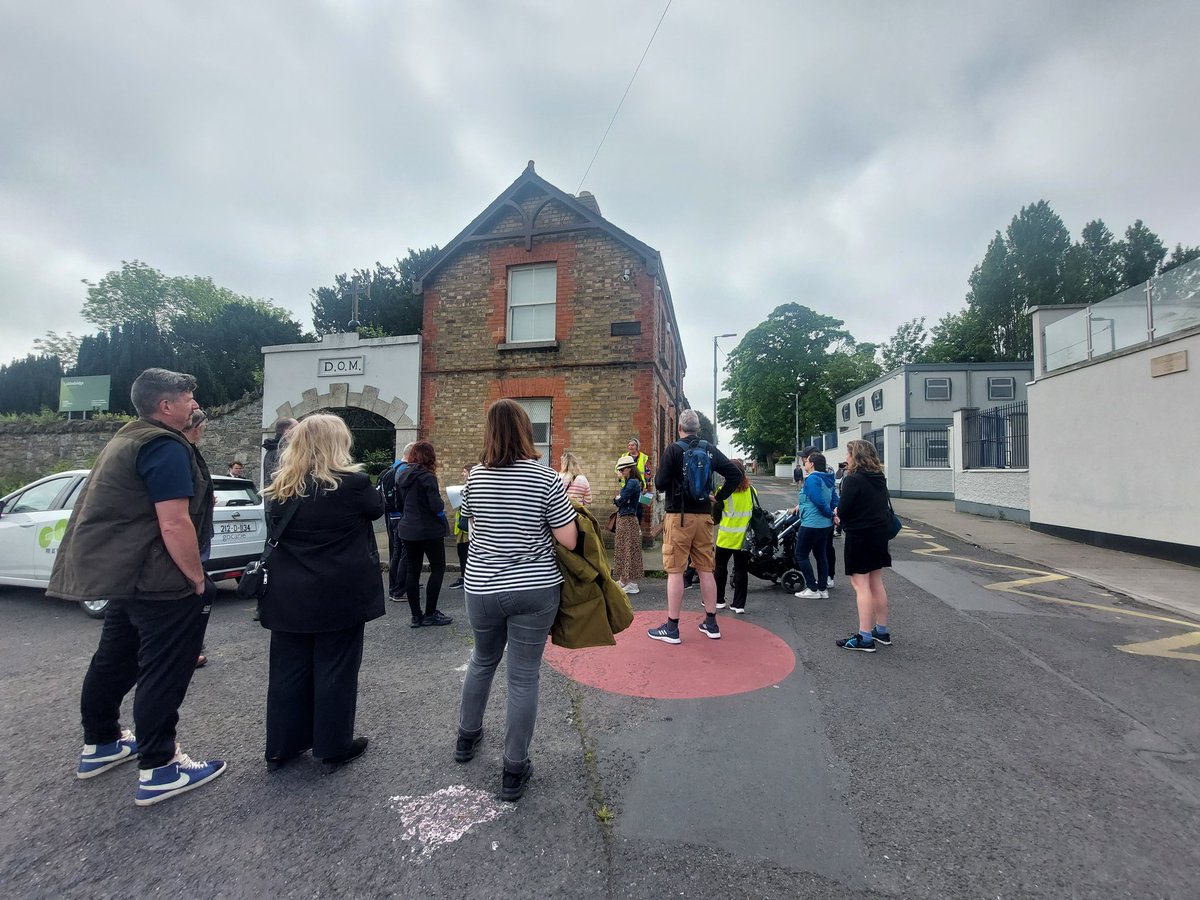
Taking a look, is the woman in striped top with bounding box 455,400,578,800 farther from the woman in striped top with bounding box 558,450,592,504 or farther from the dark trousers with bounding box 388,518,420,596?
the dark trousers with bounding box 388,518,420,596

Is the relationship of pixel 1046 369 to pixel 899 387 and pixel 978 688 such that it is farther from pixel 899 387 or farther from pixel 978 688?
pixel 899 387

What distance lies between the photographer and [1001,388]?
2705 cm

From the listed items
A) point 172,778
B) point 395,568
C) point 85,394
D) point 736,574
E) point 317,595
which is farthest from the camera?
point 85,394

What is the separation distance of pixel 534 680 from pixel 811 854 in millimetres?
1349

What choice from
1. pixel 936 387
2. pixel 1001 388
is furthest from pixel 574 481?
pixel 1001 388

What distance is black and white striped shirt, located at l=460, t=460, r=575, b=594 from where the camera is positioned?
102 inches

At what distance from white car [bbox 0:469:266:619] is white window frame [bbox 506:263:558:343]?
6.34 metres

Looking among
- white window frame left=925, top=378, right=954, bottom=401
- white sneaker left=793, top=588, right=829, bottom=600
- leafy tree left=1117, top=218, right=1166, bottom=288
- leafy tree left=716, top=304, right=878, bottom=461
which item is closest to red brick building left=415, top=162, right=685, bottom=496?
white sneaker left=793, top=588, right=829, bottom=600

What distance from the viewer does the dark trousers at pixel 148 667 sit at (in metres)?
2.51

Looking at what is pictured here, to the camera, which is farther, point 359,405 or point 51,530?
point 359,405

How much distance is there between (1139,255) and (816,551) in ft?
178

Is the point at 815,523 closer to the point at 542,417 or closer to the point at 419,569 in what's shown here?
the point at 419,569

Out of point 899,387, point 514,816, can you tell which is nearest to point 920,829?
point 514,816

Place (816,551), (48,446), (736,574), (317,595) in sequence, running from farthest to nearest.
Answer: (48,446) → (816,551) → (736,574) → (317,595)
